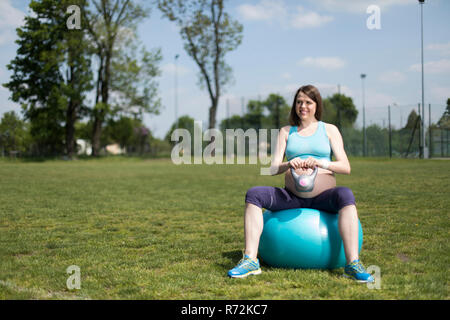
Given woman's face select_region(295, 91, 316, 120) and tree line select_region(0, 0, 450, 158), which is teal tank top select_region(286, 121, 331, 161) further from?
tree line select_region(0, 0, 450, 158)

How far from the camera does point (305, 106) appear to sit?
14.3 feet

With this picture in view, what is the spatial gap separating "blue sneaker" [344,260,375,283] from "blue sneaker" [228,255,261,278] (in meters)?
0.81

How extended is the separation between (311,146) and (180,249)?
210 centimetres

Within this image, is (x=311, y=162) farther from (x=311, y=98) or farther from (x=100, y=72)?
(x=100, y=72)

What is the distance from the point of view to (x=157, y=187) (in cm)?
1308

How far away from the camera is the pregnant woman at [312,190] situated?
3.92 meters

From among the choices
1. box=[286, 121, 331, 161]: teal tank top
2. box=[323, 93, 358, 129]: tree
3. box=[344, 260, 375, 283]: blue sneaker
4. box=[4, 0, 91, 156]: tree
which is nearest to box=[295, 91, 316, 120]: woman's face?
box=[286, 121, 331, 161]: teal tank top

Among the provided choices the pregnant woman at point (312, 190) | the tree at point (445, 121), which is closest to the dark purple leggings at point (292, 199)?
the pregnant woman at point (312, 190)

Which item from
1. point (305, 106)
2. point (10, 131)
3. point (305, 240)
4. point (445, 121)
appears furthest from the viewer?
point (10, 131)

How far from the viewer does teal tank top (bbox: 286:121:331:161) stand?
4246 millimetres

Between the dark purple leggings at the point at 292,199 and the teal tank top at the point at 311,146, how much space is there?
1.21 ft

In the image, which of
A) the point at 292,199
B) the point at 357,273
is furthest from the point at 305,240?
the point at 357,273

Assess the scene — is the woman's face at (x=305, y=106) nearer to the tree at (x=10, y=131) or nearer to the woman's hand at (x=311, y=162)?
the woman's hand at (x=311, y=162)

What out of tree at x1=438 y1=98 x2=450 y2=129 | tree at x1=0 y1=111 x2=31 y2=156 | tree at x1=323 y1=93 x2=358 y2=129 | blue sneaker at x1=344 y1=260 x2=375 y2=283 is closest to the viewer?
blue sneaker at x1=344 y1=260 x2=375 y2=283
